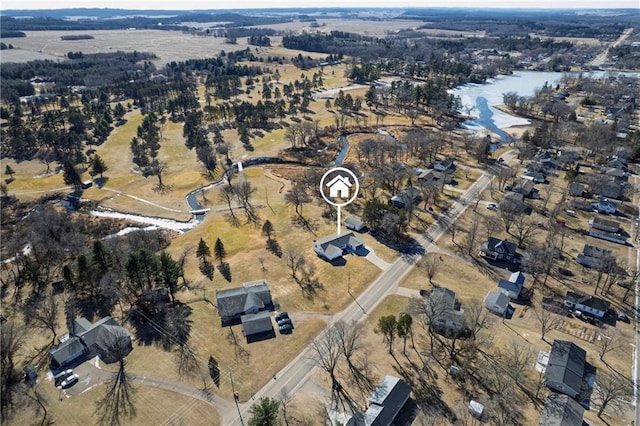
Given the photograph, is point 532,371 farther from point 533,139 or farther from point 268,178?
point 533,139

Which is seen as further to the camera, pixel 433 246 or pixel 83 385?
pixel 433 246

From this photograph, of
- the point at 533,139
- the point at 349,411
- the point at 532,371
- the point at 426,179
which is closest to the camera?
the point at 349,411

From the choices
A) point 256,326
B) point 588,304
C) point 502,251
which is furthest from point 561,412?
point 256,326

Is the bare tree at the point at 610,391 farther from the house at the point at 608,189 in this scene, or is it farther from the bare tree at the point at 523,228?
the house at the point at 608,189

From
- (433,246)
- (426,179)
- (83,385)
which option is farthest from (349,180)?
(83,385)

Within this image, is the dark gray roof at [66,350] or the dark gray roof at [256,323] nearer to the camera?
the dark gray roof at [66,350]

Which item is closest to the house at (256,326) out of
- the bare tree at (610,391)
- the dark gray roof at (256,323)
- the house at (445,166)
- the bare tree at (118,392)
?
the dark gray roof at (256,323)

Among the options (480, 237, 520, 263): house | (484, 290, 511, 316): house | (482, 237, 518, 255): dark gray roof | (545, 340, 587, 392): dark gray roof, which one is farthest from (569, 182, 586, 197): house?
(545, 340, 587, 392): dark gray roof
